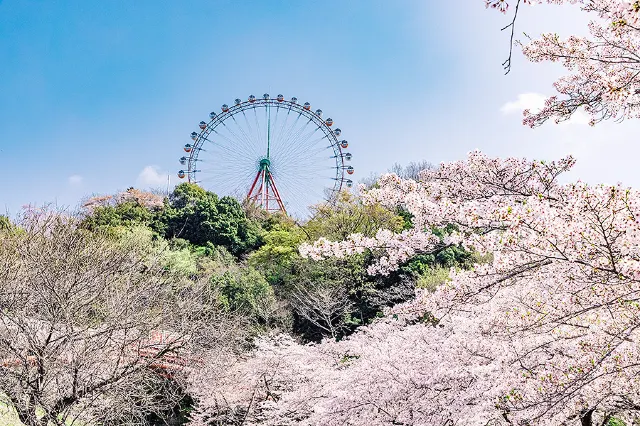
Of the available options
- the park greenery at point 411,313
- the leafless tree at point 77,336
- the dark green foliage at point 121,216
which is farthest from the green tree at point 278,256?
the dark green foliage at point 121,216

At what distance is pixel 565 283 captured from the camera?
9.41 feet

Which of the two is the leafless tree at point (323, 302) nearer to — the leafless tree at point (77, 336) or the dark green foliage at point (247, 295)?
the dark green foliage at point (247, 295)

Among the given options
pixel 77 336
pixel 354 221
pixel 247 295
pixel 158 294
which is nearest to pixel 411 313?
pixel 77 336

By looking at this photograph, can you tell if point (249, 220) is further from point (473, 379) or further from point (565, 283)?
point (565, 283)

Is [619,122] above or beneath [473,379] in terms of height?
above

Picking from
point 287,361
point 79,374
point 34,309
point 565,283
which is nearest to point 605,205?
point 565,283

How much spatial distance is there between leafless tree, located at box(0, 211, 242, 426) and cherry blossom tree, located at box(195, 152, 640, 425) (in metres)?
2.42

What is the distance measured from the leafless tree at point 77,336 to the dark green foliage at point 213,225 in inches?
363

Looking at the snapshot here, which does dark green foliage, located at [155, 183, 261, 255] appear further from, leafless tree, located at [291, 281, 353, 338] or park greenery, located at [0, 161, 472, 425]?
leafless tree, located at [291, 281, 353, 338]

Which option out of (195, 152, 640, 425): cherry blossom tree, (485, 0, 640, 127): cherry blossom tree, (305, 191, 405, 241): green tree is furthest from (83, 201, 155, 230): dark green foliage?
(485, 0, 640, 127): cherry blossom tree

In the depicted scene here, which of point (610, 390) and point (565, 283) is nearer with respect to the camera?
point (565, 283)

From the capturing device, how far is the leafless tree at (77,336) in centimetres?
622

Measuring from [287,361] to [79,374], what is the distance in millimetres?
3662

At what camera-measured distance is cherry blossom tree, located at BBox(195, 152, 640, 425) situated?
2213 millimetres
